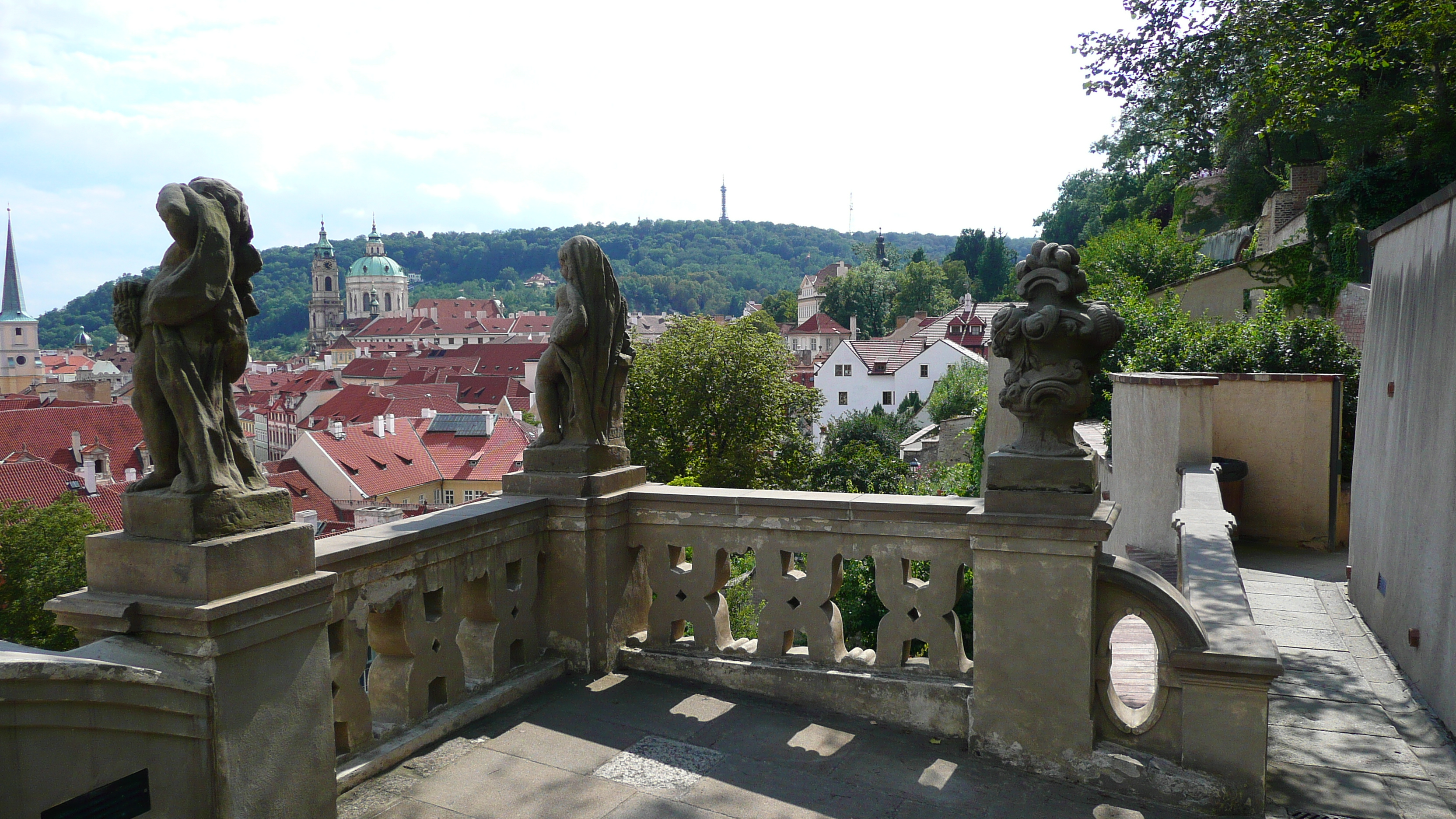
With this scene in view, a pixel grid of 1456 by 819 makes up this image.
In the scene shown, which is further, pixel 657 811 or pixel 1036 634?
pixel 1036 634

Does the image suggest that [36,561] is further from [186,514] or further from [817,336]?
[817,336]

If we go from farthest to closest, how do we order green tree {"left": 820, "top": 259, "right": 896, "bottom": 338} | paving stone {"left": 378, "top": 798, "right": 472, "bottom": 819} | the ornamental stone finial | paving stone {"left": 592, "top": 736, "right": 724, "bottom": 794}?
green tree {"left": 820, "top": 259, "right": 896, "bottom": 338} < the ornamental stone finial < paving stone {"left": 592, "top": 736, "right": 724, "bottom": 794} < paving stone {"left": 378, "top": 798, "right": 472, "bottom": 819}

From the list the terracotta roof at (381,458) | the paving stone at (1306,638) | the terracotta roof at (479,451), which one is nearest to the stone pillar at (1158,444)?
the paving stone at (1306,638)

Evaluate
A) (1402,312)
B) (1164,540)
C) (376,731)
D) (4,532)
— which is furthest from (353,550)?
(4,532)

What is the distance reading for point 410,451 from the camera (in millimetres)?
62031

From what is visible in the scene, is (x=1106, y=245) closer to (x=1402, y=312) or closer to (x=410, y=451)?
(x=1402, y=312)

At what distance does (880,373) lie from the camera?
225 ft

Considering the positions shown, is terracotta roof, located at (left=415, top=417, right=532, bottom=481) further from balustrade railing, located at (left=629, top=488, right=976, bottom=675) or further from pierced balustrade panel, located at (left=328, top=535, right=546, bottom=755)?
pierced balustrade panel, located at (left=328, top=535, right=546, bottom=755)

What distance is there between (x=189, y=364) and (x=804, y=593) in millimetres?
3222

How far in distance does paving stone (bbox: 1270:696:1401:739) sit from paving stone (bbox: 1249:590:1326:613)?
2496 mm

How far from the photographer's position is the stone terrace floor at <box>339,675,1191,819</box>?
4031 millimetres

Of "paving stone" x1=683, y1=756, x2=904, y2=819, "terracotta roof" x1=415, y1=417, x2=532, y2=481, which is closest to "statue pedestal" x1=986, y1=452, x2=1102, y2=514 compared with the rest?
"paving stone" x1=683, y1=756, x2=904, y2=819

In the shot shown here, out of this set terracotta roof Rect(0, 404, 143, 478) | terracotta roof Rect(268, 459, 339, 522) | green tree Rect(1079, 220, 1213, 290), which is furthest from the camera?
terracotta roof Rect(268, 459, 339, 522)

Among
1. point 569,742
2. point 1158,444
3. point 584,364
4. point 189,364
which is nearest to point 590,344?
point 584,364
